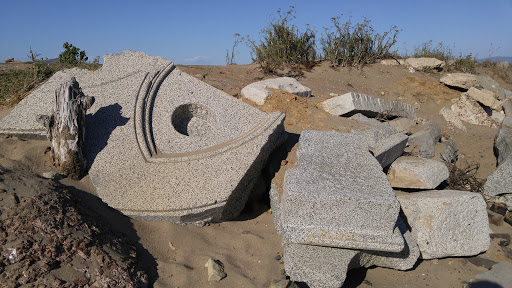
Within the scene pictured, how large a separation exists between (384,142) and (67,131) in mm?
3444

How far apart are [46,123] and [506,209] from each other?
17.5 ft

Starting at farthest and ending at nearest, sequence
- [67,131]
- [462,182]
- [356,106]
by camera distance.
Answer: [356,106], [462,182], [67,131]

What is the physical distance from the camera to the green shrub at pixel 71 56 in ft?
25.8

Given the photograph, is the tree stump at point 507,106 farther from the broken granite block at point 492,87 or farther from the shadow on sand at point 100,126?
the shadow on sand at point 100,126

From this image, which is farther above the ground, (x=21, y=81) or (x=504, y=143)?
(x=21, y=81)

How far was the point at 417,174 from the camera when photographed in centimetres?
398

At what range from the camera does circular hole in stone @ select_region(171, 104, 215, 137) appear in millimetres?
4391

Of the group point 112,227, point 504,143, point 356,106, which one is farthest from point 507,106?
point 112,227

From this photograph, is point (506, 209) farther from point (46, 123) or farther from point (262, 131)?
point (46, 123)

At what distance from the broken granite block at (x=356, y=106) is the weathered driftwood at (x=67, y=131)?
→ 3702 mm

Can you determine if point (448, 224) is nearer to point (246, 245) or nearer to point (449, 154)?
point (246, 245)

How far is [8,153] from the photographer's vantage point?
3883 millimetres

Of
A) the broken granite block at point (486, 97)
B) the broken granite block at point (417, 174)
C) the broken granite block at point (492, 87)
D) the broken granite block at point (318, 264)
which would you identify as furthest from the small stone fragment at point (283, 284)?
the broken granite block at point (492, 87)

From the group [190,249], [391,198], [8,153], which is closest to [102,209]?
[190,249]
